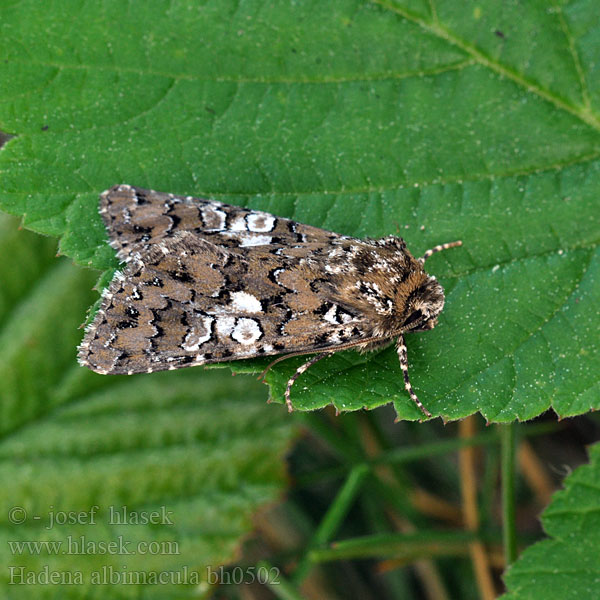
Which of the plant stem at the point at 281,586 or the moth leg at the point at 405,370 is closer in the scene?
the moth leg at the point at 405,370

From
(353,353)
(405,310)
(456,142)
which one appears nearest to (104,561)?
(353,353)

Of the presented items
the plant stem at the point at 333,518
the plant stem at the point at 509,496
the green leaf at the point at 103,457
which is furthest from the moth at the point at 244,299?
the plant stem at the point at 333,518

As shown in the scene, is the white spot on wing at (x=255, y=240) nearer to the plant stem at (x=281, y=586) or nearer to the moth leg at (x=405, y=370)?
the moth leg at (x=405, y=370)

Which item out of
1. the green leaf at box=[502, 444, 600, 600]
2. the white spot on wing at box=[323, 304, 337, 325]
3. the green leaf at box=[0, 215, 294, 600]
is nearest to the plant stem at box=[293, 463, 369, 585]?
the green leaf at box=[0, 215, 294, 600]

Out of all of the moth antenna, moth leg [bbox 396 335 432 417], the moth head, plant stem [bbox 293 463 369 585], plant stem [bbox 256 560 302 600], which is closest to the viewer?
moth leg [bbox 396 335 432 417]

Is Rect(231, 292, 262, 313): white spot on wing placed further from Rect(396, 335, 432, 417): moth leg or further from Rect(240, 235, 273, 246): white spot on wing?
Rect(396, 335, 432, 417): moth leg

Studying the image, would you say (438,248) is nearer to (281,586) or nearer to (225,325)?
(225,325)

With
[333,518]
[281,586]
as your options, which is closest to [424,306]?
[333,518]
